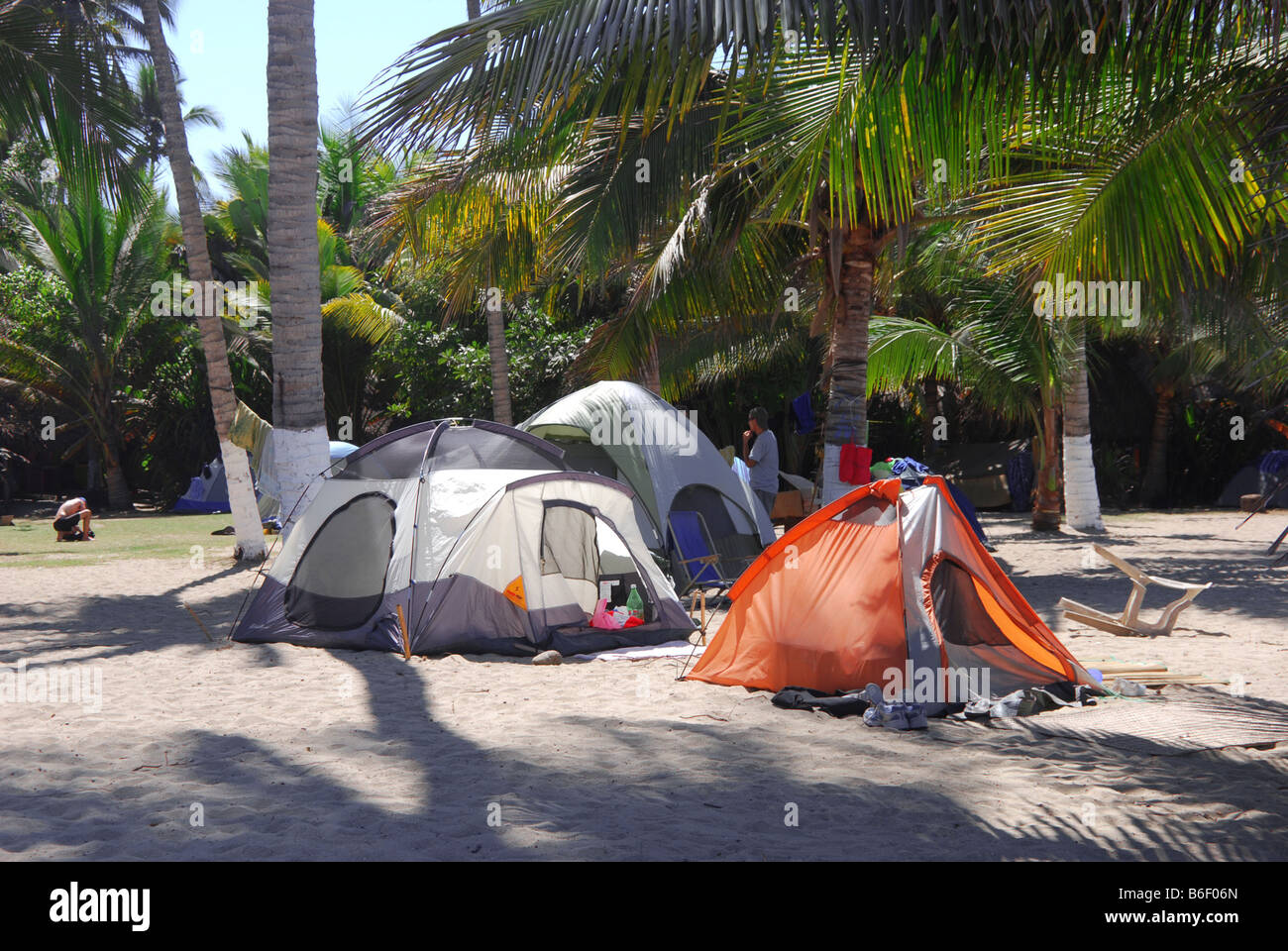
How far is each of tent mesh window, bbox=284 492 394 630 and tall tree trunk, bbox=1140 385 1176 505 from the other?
1875cm

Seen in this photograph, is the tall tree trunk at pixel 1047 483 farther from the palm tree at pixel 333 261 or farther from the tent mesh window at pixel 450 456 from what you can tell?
the palm tree at pixel 333 261

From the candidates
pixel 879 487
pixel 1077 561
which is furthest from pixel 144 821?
pixel 1077 561

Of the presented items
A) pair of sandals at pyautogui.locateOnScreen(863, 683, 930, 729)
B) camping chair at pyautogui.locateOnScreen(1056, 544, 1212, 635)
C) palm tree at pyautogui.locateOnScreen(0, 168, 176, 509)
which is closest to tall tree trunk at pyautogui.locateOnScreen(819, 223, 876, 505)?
camping chair at pyautogui.locateOnScreen(1056, 544, 1212, 635)

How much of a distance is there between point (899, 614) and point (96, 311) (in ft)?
76.3

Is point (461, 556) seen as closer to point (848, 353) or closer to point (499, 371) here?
point (848, 353)

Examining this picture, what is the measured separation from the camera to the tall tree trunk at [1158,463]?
22984mm

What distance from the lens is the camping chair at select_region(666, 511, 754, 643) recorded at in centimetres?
1129

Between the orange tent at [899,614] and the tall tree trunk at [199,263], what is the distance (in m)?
8.54

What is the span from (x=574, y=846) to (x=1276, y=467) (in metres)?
21.3

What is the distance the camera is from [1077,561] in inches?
524

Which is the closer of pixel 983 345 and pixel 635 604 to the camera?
pixel 635 604

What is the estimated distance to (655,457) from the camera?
11727mm

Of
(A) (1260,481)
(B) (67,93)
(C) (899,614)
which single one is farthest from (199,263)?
(A) (1260,481)
